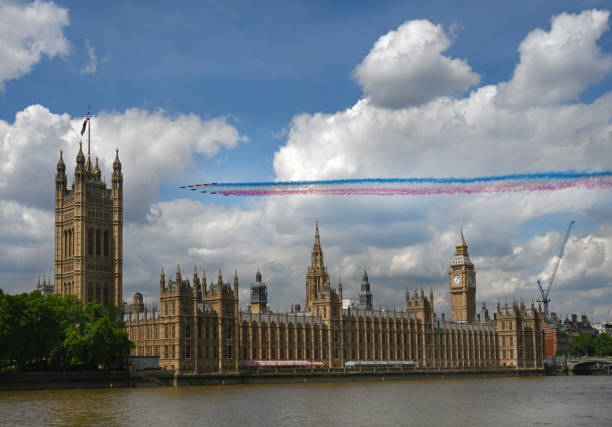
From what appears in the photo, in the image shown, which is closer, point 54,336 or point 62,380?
point 62,380

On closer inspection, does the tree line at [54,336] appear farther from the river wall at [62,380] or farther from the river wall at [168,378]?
the river wall at [168,378]

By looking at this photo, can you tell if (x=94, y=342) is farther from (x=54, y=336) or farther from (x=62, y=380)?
(x=62, y=380)

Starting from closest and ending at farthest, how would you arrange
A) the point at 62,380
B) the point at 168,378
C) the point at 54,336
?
the point at 62,380 < the point at 54,336 < the point at 168,378

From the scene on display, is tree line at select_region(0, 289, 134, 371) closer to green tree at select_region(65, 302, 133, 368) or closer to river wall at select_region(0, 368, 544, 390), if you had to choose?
green tree at select_region(65, 302, 133, 368)

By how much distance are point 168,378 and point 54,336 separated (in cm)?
2402

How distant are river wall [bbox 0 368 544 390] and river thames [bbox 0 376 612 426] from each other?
4.51 meters

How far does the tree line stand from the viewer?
11831 centimetres

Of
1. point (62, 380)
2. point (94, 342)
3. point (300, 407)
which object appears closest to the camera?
point (300, 407)

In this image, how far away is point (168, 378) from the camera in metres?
145

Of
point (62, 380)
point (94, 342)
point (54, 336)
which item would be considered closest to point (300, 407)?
point (62, 380)

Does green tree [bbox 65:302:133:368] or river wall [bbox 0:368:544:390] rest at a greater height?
green tree [bbox 65:302:133:368]

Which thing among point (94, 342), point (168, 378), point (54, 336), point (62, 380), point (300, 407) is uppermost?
point (54, 336)

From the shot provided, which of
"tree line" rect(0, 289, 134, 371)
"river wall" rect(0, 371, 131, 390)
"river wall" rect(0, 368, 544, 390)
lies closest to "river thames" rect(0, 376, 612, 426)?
"river wall" rect(0, 371, 131, 390)

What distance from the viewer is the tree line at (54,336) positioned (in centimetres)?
11831
